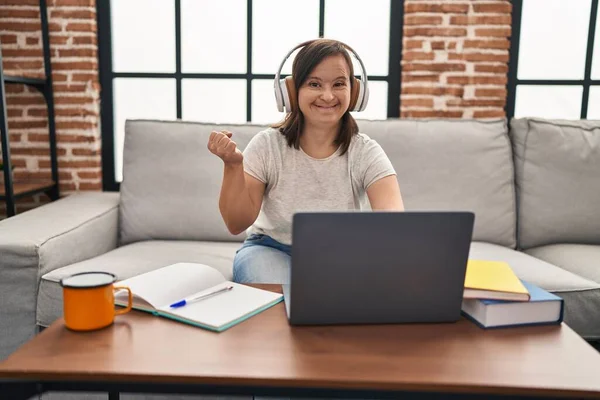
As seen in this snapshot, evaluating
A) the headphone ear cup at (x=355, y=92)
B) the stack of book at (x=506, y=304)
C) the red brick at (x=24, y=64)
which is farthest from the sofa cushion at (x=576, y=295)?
the red brick at (x=24, y=64)

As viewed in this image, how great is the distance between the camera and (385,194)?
1.40m

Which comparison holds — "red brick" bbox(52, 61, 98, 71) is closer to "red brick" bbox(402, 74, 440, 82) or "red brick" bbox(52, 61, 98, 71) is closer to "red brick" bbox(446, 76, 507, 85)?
"red brick" bbox(402, 74, 440, 82)

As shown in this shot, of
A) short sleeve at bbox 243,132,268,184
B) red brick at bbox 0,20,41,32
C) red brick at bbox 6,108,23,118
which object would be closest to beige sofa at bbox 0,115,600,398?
short sleeve at bbox 243,132,268,184

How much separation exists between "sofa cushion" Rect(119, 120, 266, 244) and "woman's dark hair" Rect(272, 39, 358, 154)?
63 cm

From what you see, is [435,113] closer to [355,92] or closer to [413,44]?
[413,44]

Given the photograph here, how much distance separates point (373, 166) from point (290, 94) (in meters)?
0.32

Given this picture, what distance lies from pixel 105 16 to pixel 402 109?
4.98 ft

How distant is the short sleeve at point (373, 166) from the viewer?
1.42 metres

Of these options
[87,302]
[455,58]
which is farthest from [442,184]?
[87,302]

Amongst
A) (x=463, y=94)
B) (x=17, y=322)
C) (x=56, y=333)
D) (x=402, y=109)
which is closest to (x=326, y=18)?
(x=402, y=109)

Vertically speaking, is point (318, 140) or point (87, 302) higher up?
point (318, 140)

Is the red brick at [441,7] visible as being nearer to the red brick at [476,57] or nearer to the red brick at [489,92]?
the red brick at [476,57]

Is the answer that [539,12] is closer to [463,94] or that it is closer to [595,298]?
[463,94]

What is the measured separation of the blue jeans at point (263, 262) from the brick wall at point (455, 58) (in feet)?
4.05
